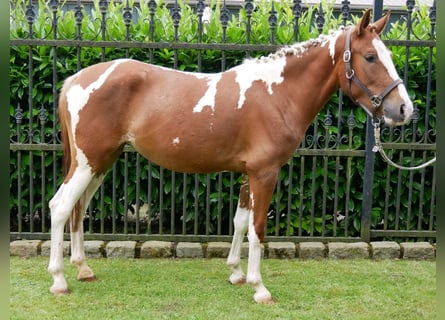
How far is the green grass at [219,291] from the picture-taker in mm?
4152

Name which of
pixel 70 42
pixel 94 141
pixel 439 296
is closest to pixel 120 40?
pixel 70 42

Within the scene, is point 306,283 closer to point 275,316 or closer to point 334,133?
point 275,316

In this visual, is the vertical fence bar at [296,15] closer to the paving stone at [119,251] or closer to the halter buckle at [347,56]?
the halter buckle at [347,56]

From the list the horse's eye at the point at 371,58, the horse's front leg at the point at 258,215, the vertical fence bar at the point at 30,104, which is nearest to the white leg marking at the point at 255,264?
the horse's front leg at the point at 258,215

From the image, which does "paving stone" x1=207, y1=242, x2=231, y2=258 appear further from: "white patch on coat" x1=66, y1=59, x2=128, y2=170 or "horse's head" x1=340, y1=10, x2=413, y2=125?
"horse's head" x1=340, y1=10, x2=413, y2=125

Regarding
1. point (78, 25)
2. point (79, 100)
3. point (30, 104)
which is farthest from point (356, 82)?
point (30, 104)

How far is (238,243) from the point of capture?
4.82 m

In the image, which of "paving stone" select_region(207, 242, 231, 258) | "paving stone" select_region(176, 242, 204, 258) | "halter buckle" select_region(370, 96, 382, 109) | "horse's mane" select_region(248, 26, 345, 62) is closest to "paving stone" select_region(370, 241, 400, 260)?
"paving stone" select_region(207, 242, 231, 258)

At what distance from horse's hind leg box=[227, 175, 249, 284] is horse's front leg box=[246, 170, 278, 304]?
343 millimetres

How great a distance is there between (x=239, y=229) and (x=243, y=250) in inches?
42.5

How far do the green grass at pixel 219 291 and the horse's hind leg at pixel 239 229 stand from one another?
14 centimetres

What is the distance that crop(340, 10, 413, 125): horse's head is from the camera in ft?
13.2

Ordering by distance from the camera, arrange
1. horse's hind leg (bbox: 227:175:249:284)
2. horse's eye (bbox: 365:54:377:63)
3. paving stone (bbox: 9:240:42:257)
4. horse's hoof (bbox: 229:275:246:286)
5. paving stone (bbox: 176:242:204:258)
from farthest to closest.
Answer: paving stone (bbox: 176:242:204:258), paving stone (bbox: 9:240:42:257), horse's hoof (bbox: 229:275:246:286), horse's hind leg (bbox: 227:175:249:284), horse's eye (bbox: 365:54:377:63)

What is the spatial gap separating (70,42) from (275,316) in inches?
143
